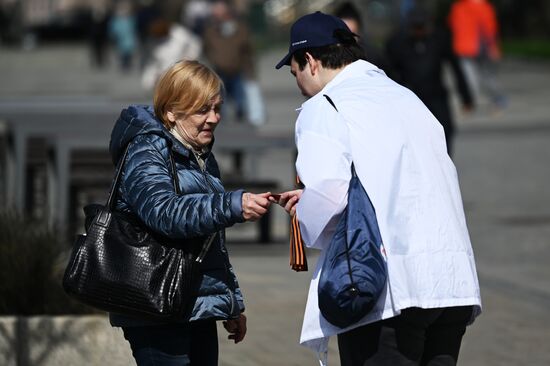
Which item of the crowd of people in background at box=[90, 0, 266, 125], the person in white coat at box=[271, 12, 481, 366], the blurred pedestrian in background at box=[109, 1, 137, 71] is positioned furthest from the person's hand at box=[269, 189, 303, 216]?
the blurred pedestrian in background at box=[109, 1, 137, 71]

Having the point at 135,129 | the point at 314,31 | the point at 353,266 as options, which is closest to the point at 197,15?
the point at 135,129

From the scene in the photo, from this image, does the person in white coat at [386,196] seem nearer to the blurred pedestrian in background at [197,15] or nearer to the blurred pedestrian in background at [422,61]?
the blurred pedestrian in background at [422,61]

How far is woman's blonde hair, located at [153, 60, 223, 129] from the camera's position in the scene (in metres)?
4.50

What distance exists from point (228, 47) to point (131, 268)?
594 inches

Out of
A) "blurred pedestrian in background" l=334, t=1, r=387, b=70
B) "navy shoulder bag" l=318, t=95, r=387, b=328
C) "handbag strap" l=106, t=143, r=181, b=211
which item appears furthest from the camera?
"blurred pedestrian in background" l=334, t=1, r=387, b=70

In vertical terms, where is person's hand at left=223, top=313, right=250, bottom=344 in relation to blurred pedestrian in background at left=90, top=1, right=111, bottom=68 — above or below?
above

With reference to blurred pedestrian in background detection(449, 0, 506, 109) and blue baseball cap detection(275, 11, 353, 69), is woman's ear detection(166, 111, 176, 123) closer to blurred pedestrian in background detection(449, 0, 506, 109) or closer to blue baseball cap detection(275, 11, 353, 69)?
blue baseball cap detection(275, 11, 353, 69)

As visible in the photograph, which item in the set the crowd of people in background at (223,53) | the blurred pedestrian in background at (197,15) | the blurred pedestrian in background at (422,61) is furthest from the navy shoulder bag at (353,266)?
the blurred pedestrian in background at (197,15)

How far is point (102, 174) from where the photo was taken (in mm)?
12414

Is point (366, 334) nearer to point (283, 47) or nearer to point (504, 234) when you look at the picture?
point (504, 234)

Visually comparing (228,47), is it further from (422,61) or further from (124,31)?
(124,31)

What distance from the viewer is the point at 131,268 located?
4.35 meters

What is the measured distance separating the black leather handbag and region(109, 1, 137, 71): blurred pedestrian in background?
33.5 meters

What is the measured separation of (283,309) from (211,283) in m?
4.01
